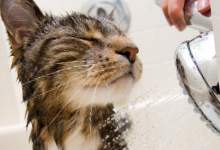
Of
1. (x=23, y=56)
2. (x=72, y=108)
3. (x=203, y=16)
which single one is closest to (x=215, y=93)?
(x=203, y=16)

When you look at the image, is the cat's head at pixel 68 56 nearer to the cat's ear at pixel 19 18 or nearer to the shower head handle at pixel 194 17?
the cat's ear at pixel 19 18

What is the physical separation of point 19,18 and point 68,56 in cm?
18

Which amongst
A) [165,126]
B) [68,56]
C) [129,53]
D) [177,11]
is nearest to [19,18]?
[68,56]

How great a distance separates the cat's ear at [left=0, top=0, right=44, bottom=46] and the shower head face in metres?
0.42

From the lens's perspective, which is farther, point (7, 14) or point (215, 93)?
point (7, 14)

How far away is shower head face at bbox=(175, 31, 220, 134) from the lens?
1.43 feet

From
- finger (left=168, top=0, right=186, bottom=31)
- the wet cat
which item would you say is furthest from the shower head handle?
the wet cat

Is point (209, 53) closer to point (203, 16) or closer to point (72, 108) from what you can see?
point (203, 16)

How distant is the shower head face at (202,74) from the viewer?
44cm

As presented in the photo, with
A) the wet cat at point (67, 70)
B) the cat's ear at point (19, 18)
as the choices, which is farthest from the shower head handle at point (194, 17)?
the cat's ear at point (19, 18)

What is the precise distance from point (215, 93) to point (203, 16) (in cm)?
21

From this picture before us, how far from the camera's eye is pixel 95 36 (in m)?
0.69

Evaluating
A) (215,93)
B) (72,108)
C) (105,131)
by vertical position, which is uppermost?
(215,93)

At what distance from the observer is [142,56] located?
1193 millimetres
